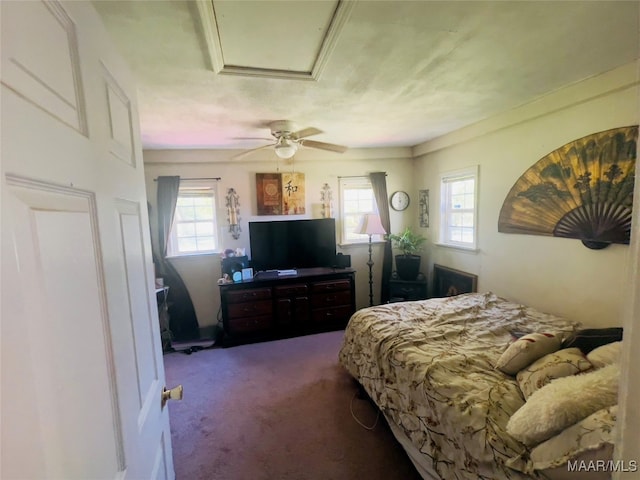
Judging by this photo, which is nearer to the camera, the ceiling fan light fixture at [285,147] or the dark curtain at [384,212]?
the ceiling fan light fixture at [285,147]

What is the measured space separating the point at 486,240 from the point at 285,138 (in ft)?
8.18

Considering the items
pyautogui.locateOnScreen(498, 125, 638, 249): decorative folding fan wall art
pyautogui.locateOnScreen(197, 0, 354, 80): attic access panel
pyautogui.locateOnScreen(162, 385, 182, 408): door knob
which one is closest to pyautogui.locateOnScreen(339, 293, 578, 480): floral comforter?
pyautogui.locateOnScreen(498, 125, 638, 249): decorative folding fan wall art

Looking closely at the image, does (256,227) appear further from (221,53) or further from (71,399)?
(71,399)

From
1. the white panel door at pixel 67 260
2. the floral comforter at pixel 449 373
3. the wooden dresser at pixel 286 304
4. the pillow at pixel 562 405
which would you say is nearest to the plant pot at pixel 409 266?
the wooden dresser at pixel 286 304

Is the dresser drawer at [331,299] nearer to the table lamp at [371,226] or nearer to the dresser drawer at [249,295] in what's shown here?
the dresser drawer at [249,295]

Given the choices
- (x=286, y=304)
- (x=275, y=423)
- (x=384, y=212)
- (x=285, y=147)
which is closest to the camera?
(x=275, y=423)

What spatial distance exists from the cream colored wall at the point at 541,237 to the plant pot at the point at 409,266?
47 centimetres

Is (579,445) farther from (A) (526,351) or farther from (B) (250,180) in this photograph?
(B) (250,180)

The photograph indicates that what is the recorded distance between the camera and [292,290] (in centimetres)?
380

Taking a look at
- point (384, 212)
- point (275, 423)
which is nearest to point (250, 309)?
point (275, 423)

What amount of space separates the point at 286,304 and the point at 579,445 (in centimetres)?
304

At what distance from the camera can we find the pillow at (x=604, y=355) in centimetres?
145

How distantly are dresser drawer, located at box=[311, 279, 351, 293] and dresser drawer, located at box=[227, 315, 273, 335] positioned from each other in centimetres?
70

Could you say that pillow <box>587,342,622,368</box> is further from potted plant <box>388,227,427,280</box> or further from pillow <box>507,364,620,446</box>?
potted plant <box>388,227,427,280</box>
